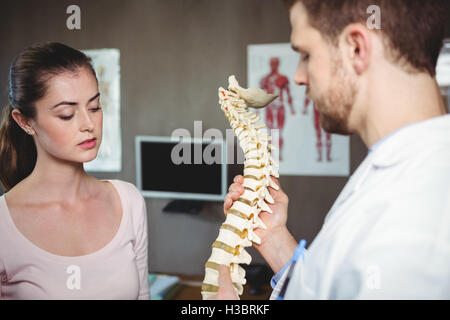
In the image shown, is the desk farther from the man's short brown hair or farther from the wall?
the man's short brown hair

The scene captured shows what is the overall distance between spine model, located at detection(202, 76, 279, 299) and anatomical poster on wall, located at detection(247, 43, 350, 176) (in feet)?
4.17

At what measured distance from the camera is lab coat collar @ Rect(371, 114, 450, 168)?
617mm

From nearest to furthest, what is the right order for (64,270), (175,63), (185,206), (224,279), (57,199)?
(224,279), (64,270), (57,199), (185,206), (175,63)

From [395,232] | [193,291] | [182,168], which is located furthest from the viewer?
[182,168]

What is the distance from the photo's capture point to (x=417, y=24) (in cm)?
67

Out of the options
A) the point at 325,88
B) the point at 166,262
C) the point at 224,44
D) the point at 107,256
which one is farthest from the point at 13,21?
the point at 325,88

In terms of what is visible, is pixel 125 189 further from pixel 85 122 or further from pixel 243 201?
pixel 243 201

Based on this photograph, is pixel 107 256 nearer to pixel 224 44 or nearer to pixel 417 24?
pixel 417 24

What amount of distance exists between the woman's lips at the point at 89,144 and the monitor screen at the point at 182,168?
3.78 ft

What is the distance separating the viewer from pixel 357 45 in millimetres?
678

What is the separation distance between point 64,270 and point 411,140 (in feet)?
2.93

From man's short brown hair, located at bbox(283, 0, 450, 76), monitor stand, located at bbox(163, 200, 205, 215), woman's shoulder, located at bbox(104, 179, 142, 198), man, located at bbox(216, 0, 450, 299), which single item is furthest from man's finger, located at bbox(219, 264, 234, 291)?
monitor stand, located at bbox(163, 200, 205, 215)

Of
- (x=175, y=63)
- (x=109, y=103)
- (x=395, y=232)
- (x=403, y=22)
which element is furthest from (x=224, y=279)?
(x=109, y=103)

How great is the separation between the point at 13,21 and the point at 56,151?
224cm
